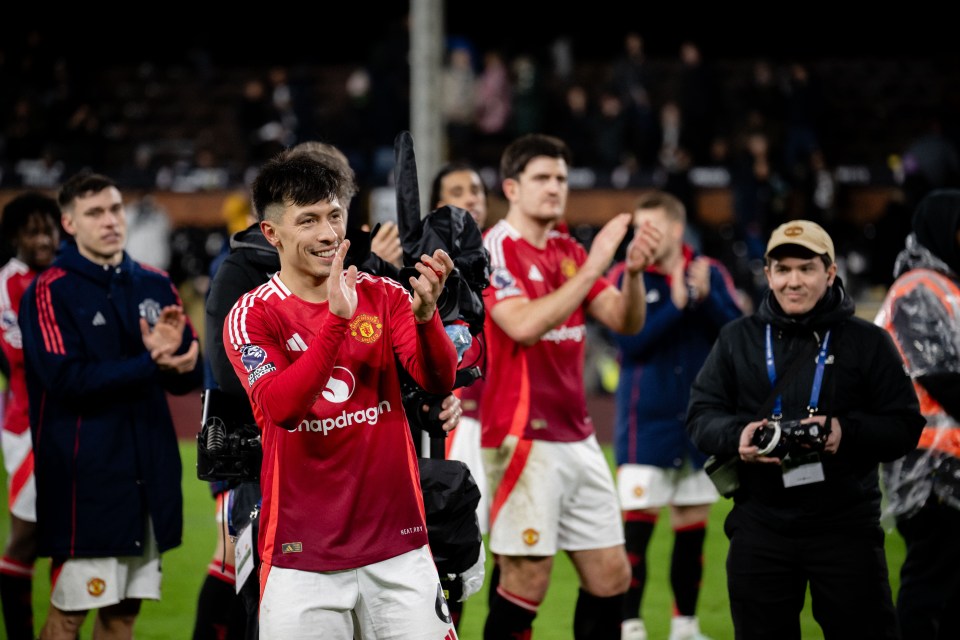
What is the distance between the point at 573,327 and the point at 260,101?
43.0 feet

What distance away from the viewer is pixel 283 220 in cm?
361

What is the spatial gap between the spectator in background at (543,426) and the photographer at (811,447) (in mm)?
859

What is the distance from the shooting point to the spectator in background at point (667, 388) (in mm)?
6477

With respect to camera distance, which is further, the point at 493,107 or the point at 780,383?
the point at 493,107

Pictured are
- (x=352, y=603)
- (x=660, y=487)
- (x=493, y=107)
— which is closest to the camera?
(x=352, y=603)

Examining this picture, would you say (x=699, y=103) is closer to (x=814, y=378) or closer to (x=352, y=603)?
(x=814, y=378)

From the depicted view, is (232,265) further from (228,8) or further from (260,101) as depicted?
(228,8)

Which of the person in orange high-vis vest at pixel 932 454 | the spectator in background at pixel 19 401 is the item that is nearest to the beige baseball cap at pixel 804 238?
the person in orange high-vis vest at pixel 932 454

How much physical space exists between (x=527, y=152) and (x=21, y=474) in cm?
301

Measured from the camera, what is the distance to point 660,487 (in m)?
6.57

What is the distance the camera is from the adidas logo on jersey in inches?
141

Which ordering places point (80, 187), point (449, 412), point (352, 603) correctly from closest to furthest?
point (352, 603)
point (449, 412)
point (80, 187)

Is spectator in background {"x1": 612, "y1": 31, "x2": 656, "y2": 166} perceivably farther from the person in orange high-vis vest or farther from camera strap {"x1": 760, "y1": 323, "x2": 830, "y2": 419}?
camera strap {"x1": 760, "y1": 323, "x2": 830, "y2": 419}

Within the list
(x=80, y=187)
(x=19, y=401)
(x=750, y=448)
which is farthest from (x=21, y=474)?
(x=750, y=448)
